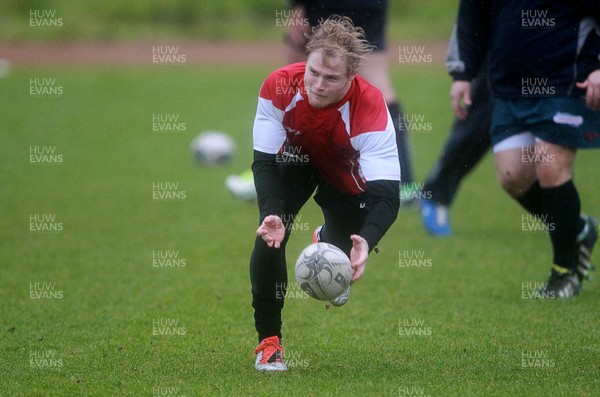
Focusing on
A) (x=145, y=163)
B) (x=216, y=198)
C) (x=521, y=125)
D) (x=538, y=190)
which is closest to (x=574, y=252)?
(x=538, y=190)

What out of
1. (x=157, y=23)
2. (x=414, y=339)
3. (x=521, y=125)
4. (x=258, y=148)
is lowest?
(x=157, y=23)

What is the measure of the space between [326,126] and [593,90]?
2.00 metres

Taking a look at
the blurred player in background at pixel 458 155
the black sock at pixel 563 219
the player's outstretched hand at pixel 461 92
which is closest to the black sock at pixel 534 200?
the black sock at pixel 563 219

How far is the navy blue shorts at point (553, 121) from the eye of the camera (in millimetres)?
6172

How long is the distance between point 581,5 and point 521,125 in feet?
2.64

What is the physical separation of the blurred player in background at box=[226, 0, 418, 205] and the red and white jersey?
10.2 ft

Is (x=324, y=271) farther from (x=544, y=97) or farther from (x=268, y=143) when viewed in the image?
(x=544, y=97)

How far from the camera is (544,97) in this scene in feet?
20.3

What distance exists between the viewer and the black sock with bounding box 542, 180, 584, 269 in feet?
21.0

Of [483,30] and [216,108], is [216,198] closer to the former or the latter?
[483,30]

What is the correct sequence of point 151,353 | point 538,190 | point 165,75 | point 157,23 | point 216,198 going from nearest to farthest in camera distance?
point 151,353 < point 538,190 < point 216,198 < point 165,75 < point 157,23

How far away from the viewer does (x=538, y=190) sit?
6.63 m

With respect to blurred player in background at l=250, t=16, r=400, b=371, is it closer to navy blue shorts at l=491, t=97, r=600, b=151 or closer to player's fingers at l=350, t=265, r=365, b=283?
player's fingers at l=350, t=265, r=365, b=283

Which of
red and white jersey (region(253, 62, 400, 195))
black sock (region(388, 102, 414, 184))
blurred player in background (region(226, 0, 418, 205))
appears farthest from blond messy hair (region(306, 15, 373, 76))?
black sock (region(388, 102, 414, 184))
